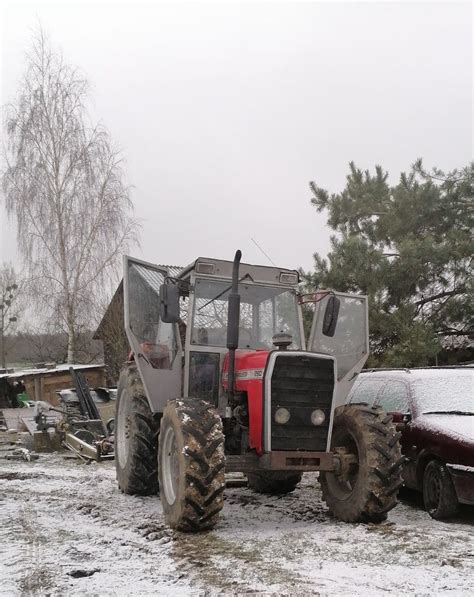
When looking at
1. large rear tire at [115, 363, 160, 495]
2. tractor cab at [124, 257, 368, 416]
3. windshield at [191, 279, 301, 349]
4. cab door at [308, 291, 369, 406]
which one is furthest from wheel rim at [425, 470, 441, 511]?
large rear tire at [115, 363, 160, 495]

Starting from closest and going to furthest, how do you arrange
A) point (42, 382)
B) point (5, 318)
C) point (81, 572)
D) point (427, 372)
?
point (81, 572)
point (427, 372)
point (42, 382)
point (5, 318)

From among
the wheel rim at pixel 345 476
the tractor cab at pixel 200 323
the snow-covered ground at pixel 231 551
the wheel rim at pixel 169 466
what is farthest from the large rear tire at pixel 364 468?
the wheel rim at pixel 169 466

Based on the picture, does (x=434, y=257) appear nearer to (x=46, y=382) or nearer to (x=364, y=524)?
(x=364, y=524)

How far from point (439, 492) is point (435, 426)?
66 cm

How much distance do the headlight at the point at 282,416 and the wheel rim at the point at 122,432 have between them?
228 centimetres

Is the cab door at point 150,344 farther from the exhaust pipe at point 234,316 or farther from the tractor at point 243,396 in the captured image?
the exhaust pipe at point 234,316

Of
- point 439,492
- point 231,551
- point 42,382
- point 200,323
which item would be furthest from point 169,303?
point 42,382

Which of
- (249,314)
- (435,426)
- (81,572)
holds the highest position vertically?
(249,314)

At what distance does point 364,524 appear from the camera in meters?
5.61

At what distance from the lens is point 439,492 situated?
6395 mm

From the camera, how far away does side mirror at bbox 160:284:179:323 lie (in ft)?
19.1

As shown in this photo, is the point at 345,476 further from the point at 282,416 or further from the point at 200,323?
the point at 200,323

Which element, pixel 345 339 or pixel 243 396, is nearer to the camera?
pixel 243 396

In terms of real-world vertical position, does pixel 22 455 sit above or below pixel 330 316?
below
